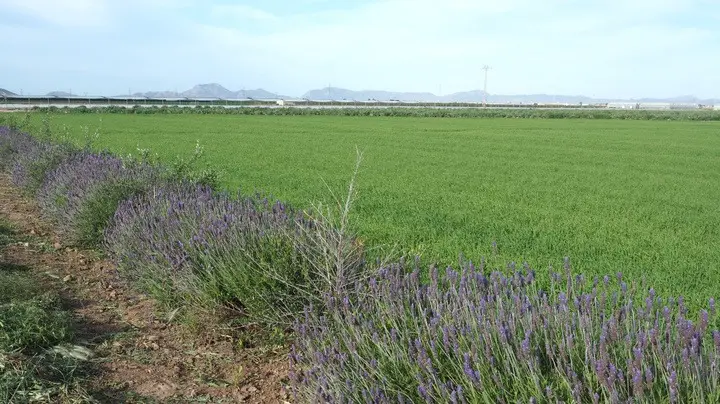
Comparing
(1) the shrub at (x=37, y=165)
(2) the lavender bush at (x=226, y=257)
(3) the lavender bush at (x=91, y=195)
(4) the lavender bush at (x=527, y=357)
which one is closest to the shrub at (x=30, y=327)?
(2) the lavender bush at (x=226, y=257)

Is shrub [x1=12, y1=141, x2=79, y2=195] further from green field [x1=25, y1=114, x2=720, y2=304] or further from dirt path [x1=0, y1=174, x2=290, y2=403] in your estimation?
dirt path [x1=0, y1=174, x2=290, y2=403]

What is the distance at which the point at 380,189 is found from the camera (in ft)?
53.7

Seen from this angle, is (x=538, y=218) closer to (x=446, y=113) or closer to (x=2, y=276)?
(x=2, y=276)

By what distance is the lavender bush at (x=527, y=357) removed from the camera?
7.75ft

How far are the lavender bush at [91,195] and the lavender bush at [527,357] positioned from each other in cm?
526

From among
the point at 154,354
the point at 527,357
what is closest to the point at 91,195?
the point at 154,354

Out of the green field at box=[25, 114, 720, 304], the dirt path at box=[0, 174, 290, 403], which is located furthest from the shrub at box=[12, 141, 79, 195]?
the dirt path at box=[0, 174, 290, 403]

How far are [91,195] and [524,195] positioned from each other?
34.5 feet

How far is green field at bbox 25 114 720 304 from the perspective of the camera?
30.3 feet

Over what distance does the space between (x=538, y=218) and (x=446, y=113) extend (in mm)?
72242

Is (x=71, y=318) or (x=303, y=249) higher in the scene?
(x=303, y=249)

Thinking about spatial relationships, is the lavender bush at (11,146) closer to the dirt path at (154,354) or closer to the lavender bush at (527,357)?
the dirt path at (154,354)

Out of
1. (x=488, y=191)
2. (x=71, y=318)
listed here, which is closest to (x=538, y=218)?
(x=488, y=191)

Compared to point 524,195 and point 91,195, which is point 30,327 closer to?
point 91,195
